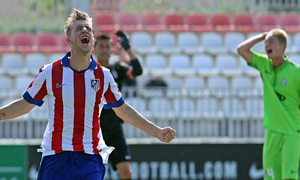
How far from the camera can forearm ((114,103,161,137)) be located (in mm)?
4540

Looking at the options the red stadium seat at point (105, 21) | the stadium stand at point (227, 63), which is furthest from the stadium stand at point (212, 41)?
the red stadium seat at point (105, 21)

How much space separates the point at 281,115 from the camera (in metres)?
6.50

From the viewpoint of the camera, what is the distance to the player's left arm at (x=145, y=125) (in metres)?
4.46

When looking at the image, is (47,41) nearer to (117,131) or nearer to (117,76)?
(117,76)

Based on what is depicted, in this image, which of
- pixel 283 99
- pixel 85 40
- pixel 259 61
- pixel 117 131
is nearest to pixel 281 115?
pixel 283 99

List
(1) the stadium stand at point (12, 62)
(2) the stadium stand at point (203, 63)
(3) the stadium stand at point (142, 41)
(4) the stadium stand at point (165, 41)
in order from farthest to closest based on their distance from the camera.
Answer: (4) the stadium stand at point (165, 41)
(3) the stadium stand at point (142, 41)
(1) the stadium stand at point (12, 62)
(2) the stadium stand at point (203, 63)

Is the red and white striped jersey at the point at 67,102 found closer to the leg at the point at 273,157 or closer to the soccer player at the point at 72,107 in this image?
the soccer player at the point at 72,107

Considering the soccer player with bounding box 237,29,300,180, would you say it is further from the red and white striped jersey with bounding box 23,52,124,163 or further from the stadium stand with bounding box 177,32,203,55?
the stadium stand with bounding box 177,32,203,55

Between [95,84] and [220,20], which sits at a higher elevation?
[220,20]

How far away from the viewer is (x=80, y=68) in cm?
448

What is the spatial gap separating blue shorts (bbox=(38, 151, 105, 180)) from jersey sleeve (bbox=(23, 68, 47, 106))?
0.50 meters

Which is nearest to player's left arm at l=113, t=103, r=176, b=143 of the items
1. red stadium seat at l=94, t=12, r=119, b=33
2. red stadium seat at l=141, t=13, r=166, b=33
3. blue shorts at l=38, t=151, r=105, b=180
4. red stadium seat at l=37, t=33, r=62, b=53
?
blue shorts at l=38, t=151, r=105, b=180

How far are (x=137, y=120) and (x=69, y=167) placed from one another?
72 cm

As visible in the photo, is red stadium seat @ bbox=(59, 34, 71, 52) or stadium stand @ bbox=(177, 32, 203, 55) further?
red stadium seat @ bbox=(59, 34, 71, 52)
